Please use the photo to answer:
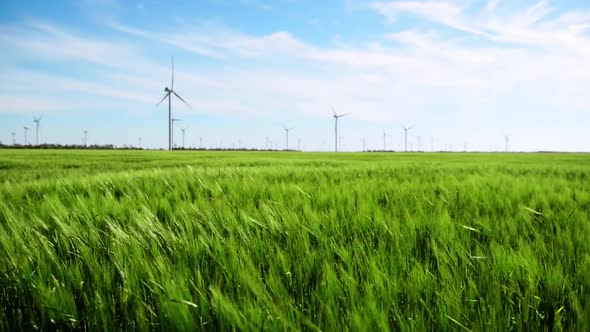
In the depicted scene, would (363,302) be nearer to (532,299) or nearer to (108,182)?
(532,299)

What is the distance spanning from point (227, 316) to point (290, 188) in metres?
2.31

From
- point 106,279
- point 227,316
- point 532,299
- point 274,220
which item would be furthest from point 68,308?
point 532,299

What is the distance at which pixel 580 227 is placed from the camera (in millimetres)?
1778

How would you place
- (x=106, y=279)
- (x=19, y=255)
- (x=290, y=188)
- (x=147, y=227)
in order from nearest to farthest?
(x=106, y=279)
(x=19, y=255)
(x=147, y=227)
(x=290, y=188)

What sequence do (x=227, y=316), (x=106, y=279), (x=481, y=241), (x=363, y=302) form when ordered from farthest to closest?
(x=481, y=241) → (x=106, y=279) → (x=363, y=302) → (x=227, y=316)

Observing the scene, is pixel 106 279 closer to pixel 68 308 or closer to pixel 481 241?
pixel 68 308

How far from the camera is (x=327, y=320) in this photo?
81cm

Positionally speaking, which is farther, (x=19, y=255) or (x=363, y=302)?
(x=19, y=255)

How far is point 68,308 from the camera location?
0.89 meters

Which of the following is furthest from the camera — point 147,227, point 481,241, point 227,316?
point 481,241

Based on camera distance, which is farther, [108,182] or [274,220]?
[108,182]

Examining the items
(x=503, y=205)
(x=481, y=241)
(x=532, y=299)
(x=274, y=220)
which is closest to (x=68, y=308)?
(x=274, y=220)

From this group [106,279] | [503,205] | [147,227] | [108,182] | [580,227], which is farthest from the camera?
[108,182]

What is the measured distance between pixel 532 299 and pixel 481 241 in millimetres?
742
